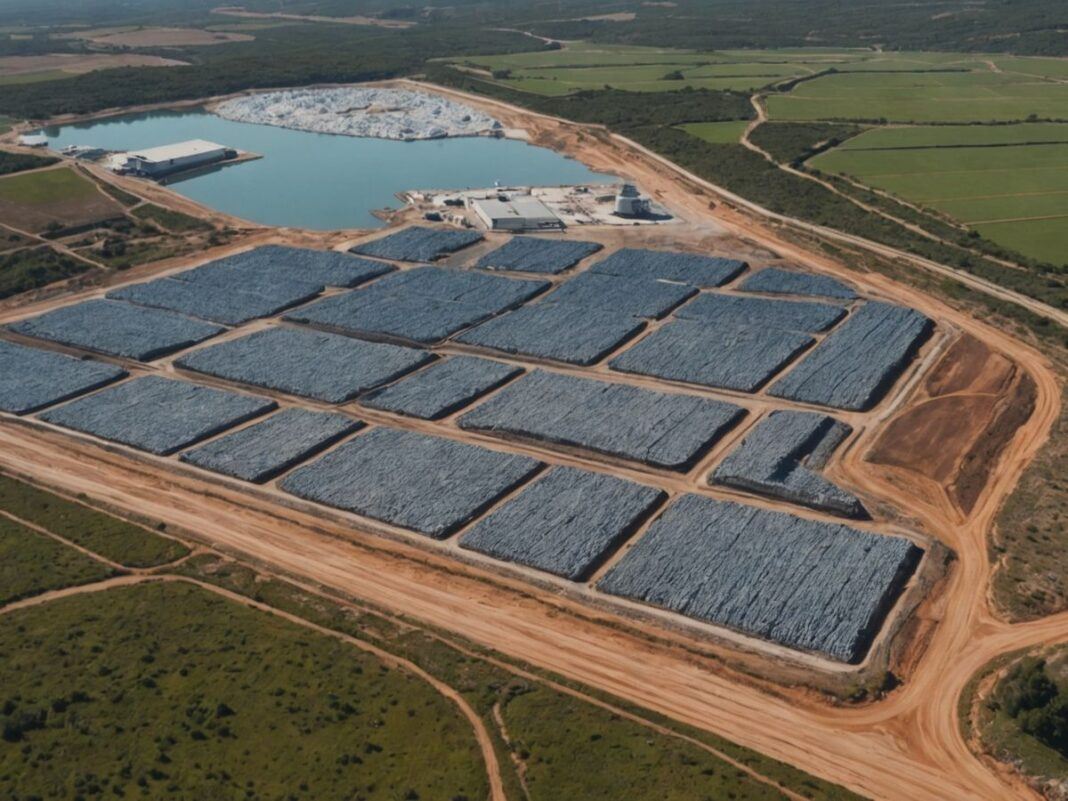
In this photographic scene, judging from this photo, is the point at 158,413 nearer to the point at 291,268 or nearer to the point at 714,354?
the point at 291,268

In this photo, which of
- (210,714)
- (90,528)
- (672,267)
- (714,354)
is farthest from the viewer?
(672,267)

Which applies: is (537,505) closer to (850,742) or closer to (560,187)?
(850,742)

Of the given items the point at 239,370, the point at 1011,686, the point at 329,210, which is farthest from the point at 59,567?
the point at 329,210

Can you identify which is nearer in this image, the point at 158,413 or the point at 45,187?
the point at 158,413

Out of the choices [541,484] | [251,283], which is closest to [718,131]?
[251,283]

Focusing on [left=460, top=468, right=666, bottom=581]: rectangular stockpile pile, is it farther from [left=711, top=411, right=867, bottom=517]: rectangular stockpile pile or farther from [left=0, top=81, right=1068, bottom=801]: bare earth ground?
[left=711, top=411, right=867, bottom=517]: rectangular stockpile pile

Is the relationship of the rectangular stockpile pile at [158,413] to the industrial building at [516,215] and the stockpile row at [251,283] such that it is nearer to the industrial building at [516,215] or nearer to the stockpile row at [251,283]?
the stockpile row at [251,283]
